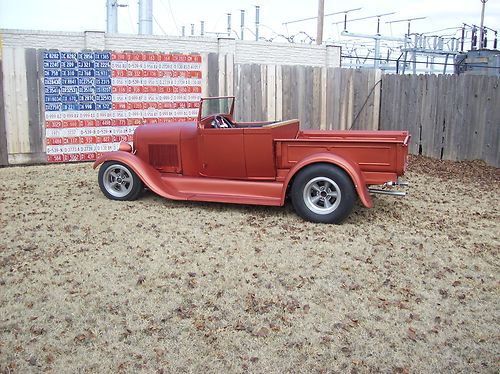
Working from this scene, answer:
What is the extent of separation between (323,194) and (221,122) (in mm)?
1953

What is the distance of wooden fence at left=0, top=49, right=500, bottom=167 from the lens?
975cm

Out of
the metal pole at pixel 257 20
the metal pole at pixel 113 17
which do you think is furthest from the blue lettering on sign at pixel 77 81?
the metal pole at pixel 257 20

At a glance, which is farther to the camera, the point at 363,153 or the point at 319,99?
the point at 319,99

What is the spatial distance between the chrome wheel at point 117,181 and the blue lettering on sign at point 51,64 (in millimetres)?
3644

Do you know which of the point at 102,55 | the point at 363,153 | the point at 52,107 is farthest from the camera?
the point at 102,55

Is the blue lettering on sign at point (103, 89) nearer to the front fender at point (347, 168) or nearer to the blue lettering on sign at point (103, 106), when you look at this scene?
the blue lettering on sign at point (103, 106)

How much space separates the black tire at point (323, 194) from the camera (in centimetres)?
611

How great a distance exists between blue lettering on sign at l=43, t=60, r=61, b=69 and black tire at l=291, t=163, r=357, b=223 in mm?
5787

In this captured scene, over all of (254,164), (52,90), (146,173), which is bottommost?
(146,173)

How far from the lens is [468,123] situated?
10531 mm

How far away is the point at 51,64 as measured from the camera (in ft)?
32.2

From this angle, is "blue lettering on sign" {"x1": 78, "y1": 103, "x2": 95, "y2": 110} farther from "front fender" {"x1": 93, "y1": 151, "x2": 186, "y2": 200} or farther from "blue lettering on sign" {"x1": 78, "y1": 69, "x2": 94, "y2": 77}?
"front fender" {"x1": 93, "y1": 151, "x2": 186, "y2": 200}

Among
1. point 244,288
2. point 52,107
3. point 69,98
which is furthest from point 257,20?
point 244,288

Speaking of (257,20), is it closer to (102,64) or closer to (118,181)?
(102,64)
